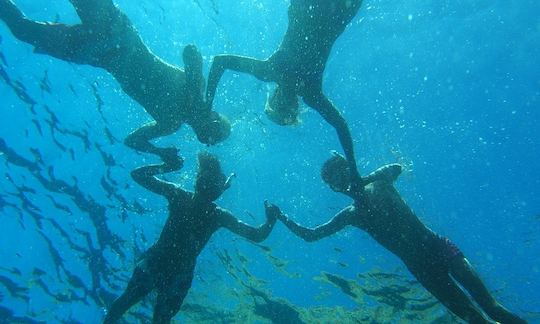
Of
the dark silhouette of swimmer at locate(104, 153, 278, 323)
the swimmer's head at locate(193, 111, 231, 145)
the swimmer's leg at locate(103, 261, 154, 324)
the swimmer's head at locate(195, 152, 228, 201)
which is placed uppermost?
the swimmer's head at locate(193, 111, 231, 145)

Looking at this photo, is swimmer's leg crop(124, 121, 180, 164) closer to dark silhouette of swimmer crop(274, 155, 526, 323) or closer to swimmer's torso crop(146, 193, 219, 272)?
swimmer's torso crop(146, 193, 219, 272)

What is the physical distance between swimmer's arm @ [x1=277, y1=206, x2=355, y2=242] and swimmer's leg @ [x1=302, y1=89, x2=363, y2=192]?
0.88 metres

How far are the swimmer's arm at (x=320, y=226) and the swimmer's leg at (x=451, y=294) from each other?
5.66 ft

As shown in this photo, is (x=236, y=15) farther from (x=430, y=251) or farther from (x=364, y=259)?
(x=364, y=259)

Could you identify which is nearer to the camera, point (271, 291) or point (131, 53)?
point (131, 53)

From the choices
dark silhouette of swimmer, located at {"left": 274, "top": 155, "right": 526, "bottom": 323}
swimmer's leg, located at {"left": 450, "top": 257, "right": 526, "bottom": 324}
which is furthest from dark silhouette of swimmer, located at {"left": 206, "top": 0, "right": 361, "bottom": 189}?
swimmer's leg, located at {"left": 450, "top": 257, "right": 526, "bottom": 324}

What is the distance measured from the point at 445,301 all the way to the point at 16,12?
9354 mm

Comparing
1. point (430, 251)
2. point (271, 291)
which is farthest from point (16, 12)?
point (271, 291)

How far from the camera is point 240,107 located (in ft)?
41.1

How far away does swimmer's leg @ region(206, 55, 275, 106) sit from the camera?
21.8 ft

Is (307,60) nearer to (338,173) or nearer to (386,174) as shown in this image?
(338,173)

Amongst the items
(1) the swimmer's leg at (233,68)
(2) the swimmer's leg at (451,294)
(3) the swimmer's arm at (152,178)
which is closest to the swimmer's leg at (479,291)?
(2) the swimmer's leg at (451,294)

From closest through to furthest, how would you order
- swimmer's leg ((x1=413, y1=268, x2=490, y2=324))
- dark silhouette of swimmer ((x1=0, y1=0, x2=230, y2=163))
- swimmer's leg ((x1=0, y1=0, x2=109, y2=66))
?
1. swimmer's leg ((x1=413, y1=268, x2=490, y2=324))
2. swimmer's leg ((x1=0, y1=0, x2=109, y2=66))
3. dark silhouette of swimmer ((x1=0, y1=0, x2=230, y2=163))

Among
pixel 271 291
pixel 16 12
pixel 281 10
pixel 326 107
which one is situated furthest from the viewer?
pixel 271 291
